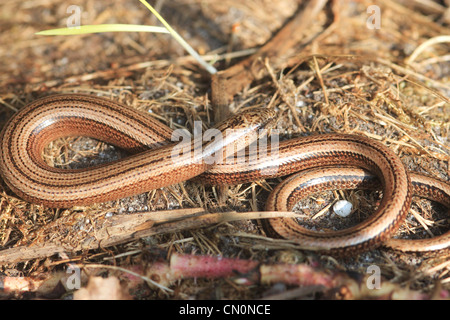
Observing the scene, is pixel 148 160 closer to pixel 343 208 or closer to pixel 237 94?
pixel 237 94

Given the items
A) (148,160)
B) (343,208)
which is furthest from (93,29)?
(343,208)

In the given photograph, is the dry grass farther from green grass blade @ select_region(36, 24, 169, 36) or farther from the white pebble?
green grass blade @ select_region(36, 24, 169, 36)

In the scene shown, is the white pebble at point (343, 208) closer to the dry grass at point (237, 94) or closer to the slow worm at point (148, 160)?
the dry grass at point (237, 94)

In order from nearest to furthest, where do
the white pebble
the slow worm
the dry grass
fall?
1. the dry grass
2. the slow worm
3. the white pebble

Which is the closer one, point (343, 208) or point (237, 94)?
point (343, 208)

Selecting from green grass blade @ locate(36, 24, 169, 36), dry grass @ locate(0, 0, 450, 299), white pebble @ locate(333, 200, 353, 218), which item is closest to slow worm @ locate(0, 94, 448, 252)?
dry grass @ locate(0, 0, 450, 299)

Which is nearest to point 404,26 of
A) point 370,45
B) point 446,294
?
point 370,45
